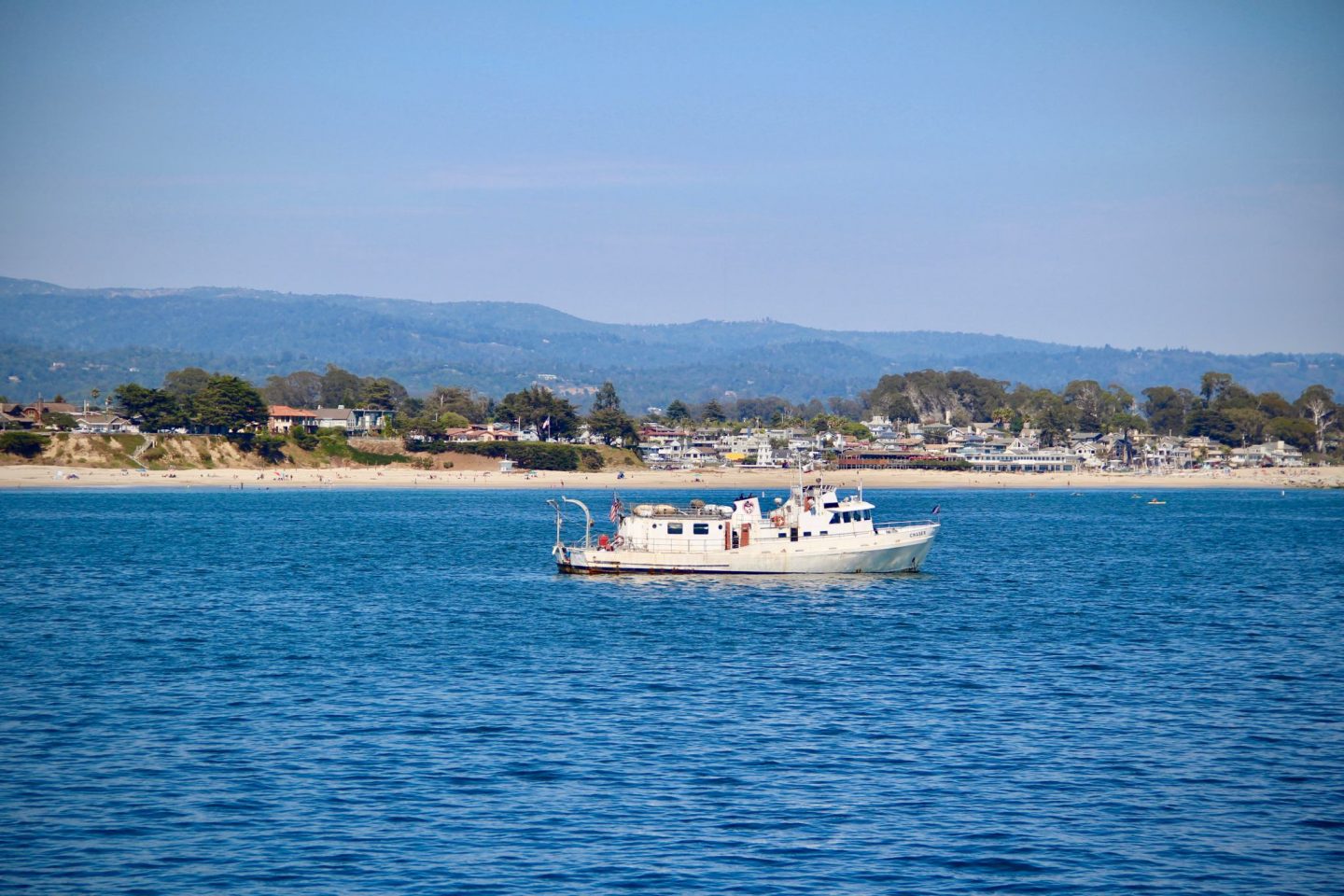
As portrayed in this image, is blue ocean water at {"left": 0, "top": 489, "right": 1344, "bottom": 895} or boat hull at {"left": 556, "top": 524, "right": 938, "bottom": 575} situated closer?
blue ocean water at {"left": 0, "top": 489, "right": 1344, "bottom": 895}

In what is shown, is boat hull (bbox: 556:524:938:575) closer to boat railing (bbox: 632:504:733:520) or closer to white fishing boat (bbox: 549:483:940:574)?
white fishing boat (bbox: 549:483:940:574)

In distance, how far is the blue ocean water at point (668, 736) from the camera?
26203 mm

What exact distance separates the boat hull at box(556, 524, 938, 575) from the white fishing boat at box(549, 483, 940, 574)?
0.05 meters

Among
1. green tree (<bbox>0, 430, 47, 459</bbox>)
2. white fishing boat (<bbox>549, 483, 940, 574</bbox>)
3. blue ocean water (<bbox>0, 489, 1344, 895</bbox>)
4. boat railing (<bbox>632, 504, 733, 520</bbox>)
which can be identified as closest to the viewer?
blue ocean water (<bbox>0, 489, 1344, 895</bbox>)

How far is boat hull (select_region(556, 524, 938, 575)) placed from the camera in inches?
2869

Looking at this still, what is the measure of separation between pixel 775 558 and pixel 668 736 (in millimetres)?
37096

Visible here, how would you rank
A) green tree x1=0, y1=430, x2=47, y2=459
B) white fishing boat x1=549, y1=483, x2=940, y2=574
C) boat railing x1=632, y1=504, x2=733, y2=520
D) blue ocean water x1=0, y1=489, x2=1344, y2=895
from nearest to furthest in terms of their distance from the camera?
blue ocean water x1=0, y1=489, x2=1344, y2=895
white fishing boat x1=549, y1=483, x2=940, y2=574
boat railing x1=632, y1=504, x2=733, y2=520
green tree x1=0, y1=430, x2=47, y2=459

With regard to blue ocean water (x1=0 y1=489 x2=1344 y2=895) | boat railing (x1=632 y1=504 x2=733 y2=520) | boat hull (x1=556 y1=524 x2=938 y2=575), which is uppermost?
boat railing (x1=632 y1=504 x2=733 y2=520)

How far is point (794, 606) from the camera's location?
2502 inches

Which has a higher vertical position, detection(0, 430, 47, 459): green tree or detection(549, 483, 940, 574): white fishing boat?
detection(0, 430, 47, 459): green tree

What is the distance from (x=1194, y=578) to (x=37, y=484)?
15231 centimetres

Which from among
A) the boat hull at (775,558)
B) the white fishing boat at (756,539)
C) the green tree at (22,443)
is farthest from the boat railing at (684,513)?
the green tree at (22,443)

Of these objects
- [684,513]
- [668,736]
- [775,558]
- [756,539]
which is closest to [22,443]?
[684,513]

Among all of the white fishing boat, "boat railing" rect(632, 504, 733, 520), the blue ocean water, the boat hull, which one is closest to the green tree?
the blue ocean water
